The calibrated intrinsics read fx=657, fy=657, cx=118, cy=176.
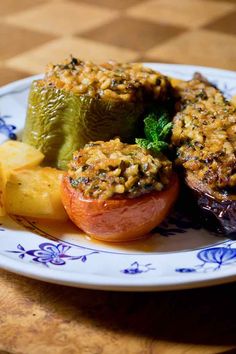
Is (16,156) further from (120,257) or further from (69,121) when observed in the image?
(120,257)

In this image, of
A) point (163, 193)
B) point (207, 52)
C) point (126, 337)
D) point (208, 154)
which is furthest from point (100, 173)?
point (207, 52)

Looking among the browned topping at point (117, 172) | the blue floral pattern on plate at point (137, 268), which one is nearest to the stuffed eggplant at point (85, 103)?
the browned topping at point (117, 172)

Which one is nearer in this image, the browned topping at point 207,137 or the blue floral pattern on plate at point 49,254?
the blue floral pattern on plate at point 49,254

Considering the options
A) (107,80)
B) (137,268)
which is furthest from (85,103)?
(137,268)

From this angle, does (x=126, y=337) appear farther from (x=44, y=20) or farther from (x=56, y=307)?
(x=44, y=20)

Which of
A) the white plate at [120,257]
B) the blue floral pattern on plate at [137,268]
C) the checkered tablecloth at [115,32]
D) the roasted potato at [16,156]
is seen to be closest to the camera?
the white plate at [120,257]

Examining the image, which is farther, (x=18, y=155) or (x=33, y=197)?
(x=18, y=155)

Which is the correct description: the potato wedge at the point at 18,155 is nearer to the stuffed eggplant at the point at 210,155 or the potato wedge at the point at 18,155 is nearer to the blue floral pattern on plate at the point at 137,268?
the stuffed eggplant at the point at 210,155
